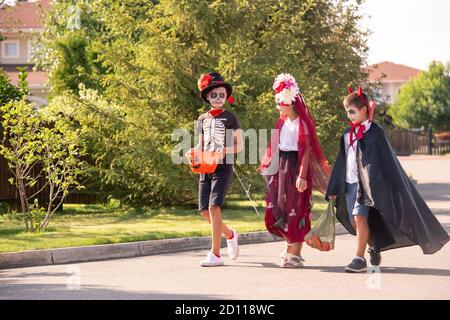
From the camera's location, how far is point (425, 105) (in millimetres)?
75250

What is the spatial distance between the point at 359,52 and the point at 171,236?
15701 mm

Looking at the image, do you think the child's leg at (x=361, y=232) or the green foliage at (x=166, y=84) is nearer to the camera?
the child's leg at (x=361, y=232)

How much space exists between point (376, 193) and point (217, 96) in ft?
6.65

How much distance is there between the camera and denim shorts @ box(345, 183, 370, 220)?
10.3 metres

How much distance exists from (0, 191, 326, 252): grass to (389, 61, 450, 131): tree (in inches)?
2203

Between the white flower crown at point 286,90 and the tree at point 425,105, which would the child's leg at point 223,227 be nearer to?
the white flower crown at point 286,90

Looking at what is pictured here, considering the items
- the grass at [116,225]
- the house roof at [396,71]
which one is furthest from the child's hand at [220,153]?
the house roof at [396,71]

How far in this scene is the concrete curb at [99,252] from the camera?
37.4 ft

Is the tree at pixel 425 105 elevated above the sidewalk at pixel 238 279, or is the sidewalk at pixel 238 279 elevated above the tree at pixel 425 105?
the tree at pixel 425 105

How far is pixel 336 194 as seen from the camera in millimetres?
10609

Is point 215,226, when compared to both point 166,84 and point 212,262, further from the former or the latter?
point 166,84

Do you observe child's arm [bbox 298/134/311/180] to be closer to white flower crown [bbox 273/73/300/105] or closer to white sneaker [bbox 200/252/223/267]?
white flower crown [bbox 273/73/300/105]

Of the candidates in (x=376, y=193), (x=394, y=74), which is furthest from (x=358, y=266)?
(x=394, y=74)

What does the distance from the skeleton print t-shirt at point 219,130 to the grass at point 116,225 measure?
244 cm
